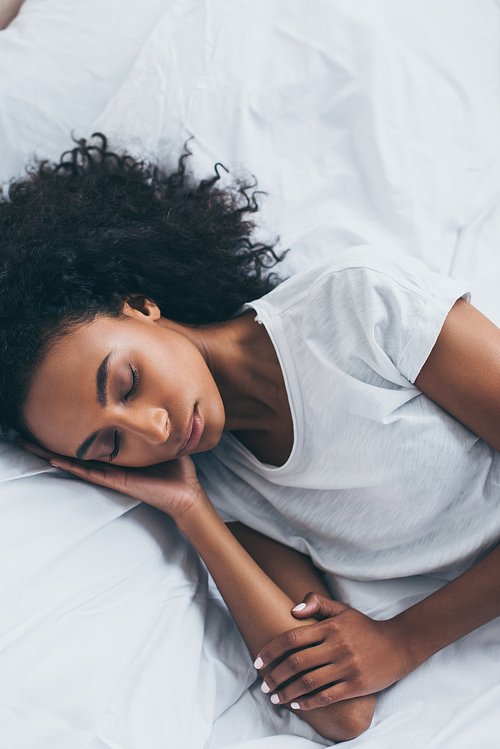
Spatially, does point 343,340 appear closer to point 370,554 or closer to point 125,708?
point 370,554

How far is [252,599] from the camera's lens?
0.98 meters

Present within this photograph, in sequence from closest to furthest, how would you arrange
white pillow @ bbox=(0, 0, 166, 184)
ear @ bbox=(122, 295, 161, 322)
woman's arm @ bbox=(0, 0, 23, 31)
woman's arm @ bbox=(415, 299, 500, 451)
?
woman's arm @ bbox=(415, 299, 500, 451)
ear @ bbox=(122, 295, 161, 322)
white pillow @ bbox=(0, 0, 166, 184)
woman's arm @ bbox=(0, 0, 23, 31)

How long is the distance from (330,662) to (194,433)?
1.35ft

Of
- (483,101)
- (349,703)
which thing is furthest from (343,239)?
(349,703)

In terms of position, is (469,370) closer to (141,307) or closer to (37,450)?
(141,307)

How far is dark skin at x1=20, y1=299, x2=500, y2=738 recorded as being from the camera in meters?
0.88

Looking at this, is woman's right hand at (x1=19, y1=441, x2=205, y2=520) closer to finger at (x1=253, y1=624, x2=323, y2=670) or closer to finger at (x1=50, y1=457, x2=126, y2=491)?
finger at (x1=50, y1=457, x2=126, y2=491)

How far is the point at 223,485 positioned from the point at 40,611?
0.49m

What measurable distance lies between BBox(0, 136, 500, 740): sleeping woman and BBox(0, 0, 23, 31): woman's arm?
60 centimetres

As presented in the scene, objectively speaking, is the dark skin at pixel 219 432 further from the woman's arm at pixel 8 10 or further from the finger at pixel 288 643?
the woman's arm at pixel 8 10

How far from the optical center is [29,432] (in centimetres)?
98

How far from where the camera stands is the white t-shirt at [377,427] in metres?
0.91

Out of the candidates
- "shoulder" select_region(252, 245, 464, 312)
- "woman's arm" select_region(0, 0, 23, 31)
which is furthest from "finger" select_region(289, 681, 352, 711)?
"woman's arm" select_region(0, 0, 23, 31)

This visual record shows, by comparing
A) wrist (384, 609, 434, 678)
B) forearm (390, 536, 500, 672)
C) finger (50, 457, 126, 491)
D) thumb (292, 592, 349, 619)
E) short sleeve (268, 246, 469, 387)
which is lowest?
finger (50, 457, 126, 491)
